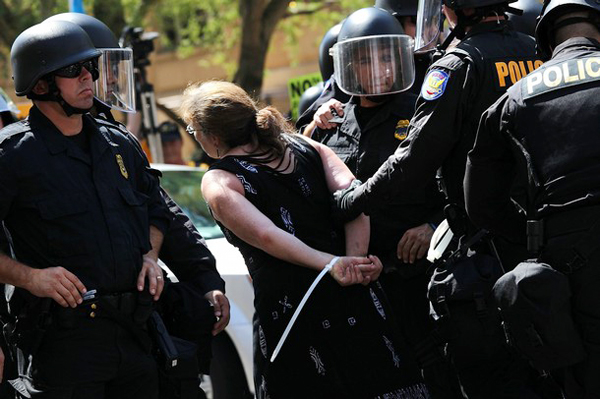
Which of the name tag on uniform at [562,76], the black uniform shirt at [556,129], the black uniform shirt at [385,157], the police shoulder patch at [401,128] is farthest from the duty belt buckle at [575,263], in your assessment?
the police shoulder patch at [401,128]

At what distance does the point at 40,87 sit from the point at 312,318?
1.40 m

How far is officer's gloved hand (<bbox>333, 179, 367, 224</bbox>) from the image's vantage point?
4031 millimetres

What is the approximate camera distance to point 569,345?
3.18 m

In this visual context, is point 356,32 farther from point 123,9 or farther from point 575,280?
point 123,9

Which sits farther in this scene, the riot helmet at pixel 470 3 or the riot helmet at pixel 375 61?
the riot helmet at pixel 375 61

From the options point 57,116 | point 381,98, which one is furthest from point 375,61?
point 57,116

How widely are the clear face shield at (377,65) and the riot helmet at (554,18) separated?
3.26ft

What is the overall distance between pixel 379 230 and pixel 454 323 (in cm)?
72

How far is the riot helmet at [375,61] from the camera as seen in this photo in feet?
14.9

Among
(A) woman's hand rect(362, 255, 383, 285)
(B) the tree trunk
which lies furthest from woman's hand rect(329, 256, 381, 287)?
(B) the tree trunk

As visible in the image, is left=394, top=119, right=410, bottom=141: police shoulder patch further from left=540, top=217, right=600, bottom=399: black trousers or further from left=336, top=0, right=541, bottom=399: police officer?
left=540, top=217, right=600, bottom=399: black trousers

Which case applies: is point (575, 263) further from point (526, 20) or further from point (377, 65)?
point (526, 20)

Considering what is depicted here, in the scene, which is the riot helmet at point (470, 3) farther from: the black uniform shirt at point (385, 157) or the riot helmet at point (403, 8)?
the riot helmet at point (403, 8)

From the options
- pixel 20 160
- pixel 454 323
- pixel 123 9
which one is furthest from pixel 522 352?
pixel 123 9
